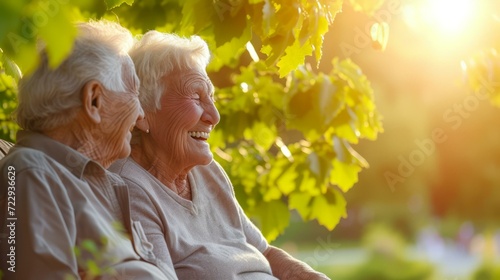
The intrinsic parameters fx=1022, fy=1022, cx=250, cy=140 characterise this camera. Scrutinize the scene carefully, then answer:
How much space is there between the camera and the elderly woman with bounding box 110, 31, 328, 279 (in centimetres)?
309

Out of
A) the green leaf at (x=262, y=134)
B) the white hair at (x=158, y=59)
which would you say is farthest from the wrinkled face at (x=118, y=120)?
the green leaf at (x=262, y=134)

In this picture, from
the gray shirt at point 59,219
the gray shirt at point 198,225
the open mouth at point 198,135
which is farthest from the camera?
the open mouth at point 198,135

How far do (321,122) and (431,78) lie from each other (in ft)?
43.2

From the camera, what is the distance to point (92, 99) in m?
2.65

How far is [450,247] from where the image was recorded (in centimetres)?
1977

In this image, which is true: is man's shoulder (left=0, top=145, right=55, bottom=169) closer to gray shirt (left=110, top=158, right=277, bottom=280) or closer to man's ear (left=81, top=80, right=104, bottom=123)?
man's ear (left=81, top=80, right=104, bottom=123)

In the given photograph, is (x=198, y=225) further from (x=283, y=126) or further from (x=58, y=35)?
(x=283, y=126)

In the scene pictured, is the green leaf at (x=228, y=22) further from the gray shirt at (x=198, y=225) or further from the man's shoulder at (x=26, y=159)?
the man's shoulder at (x=26, y=159)

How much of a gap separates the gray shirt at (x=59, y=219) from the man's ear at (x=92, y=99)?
11 cm

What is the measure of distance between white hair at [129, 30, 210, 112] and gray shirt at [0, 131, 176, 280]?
0.63m

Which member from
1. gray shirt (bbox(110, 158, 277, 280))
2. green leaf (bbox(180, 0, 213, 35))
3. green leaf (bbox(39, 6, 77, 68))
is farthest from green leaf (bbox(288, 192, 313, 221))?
green leaf (bbox(39, 6, 77, 68))

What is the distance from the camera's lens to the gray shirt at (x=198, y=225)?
A: 303 cm

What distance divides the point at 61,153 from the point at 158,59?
74 cm

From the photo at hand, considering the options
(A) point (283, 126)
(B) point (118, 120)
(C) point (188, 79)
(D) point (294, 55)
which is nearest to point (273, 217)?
(A) point (283, 126)
